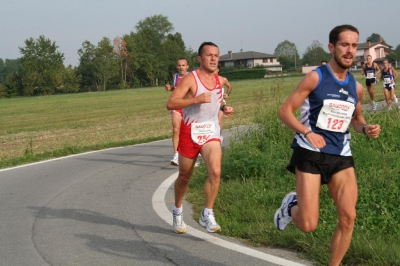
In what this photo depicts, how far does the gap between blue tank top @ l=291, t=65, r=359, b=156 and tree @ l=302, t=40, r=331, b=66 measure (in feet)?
465

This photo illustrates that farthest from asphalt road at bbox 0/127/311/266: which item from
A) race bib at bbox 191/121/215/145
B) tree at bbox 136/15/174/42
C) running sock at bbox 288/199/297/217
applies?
tree at bbox 136/15/174/42

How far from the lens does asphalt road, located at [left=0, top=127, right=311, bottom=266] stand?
19.2 feet

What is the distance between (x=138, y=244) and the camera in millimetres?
6344

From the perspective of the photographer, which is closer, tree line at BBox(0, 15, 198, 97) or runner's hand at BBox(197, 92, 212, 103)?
runner's hand at BBox(197, 92, 212, 103)

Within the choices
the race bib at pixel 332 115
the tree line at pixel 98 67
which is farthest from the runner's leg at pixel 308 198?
the tree line at pixel 98 67

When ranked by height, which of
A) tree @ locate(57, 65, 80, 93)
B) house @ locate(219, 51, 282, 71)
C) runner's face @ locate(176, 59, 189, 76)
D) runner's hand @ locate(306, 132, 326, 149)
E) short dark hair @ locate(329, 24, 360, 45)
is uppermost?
house @ locate(219, 51, 282, 71)

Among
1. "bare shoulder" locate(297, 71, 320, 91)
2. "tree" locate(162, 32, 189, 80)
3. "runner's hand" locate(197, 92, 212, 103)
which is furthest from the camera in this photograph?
"tree" locate(162, 32, 189, 80)

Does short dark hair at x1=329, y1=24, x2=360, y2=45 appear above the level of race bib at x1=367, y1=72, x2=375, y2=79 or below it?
above

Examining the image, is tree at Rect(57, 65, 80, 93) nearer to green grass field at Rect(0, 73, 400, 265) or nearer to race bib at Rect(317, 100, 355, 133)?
green grass field at Rect(0, 73, 400, 265)

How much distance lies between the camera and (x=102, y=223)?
24.2 feet

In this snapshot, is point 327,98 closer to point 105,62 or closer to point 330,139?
point 330,139

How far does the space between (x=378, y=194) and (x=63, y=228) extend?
381 cm

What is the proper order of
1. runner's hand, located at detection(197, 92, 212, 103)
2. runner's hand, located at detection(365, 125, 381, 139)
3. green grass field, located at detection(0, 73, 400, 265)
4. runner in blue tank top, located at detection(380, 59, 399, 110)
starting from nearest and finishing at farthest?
runner's hand, located at detection(365, 125, 381, 139) < green grass field, located at detection(0, 73, 400, 265) < runner's hand, located at detection(197, 92, 212, 103) < runner in blue tank top, located at detection(380, 59, 399, 110)

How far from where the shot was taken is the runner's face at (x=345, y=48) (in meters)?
4.68
